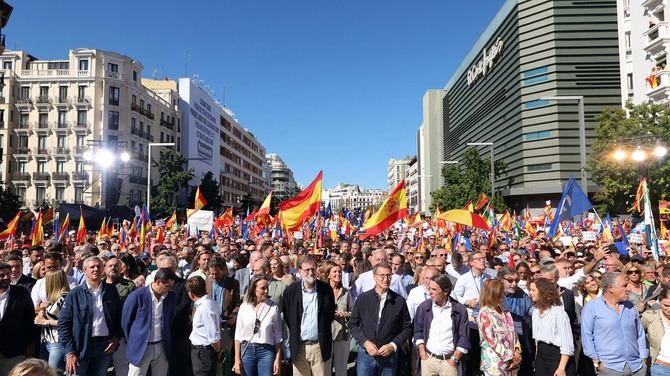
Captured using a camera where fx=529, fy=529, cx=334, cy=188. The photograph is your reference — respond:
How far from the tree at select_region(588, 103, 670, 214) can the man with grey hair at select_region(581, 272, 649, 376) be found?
2200cm

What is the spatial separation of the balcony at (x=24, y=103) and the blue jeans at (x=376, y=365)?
5809 cm

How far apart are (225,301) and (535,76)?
45.9 metres

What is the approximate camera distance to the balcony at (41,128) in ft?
177

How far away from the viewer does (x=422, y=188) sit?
391 ft

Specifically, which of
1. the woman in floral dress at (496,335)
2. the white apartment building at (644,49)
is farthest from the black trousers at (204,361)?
the white apartment building at (644,49)

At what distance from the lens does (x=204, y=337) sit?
579cm

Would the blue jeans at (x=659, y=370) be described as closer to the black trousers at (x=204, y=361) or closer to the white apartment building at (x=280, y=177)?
the black trousers at (x=204, y=361)

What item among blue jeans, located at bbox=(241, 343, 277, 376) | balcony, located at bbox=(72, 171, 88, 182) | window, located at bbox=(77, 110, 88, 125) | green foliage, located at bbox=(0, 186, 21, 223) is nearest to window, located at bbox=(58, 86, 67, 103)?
window, located at bbox=(77, 110, 88, 125)

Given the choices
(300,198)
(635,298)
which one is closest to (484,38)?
(300,198)

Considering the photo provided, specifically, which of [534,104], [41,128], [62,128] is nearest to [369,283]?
[534,104]

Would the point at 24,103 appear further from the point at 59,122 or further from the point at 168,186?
the point at 168,186

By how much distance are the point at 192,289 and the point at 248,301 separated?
25.0 inches

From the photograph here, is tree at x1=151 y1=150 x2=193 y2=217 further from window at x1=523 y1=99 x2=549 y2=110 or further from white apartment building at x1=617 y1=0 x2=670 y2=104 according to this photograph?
white apartment building at x1=617 y1=0 x2=670 y2=104

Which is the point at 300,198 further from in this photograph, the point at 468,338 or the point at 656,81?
the point at 656,81
